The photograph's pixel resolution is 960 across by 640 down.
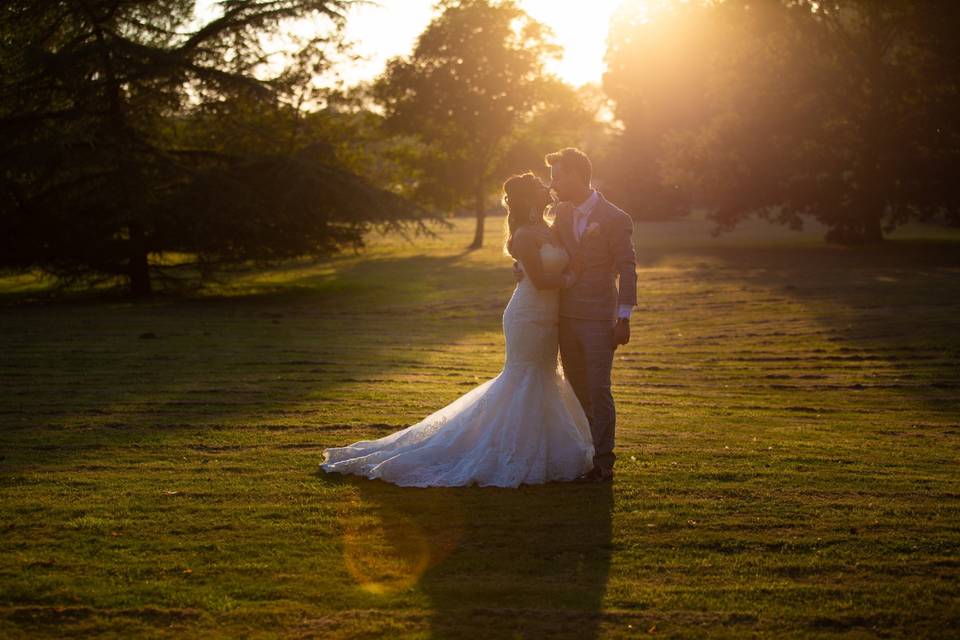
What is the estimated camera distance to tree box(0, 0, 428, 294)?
78.7ft

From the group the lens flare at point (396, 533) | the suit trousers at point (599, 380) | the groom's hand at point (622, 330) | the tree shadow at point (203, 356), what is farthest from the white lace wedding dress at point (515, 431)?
the tree shadow at point (203, 356)

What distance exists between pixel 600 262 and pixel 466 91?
149ft

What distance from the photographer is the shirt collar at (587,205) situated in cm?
742

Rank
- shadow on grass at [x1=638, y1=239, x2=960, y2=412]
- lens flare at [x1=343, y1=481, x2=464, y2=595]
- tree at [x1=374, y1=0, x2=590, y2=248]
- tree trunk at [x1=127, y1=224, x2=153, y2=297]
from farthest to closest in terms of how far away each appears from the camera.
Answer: tree at [x1=374, y1=0, x2=590, y2=248] < tree trunk at [x1=127, y1=224, x2=153, y2=297] < shadow on grass at [x1=638, y1=239, x2=960, y2=412] < lens flare at [x1=343, y1=481, x2=464, y2=595]

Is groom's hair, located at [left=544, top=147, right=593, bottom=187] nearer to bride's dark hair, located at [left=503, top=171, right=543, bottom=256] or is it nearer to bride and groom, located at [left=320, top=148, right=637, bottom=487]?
bride and groom, located at [left=320, top=148, right=637, bottom=487]

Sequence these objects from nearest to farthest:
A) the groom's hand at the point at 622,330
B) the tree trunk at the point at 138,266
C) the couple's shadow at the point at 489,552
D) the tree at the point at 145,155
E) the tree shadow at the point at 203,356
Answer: the couple's shadow at the point at 489,552
the groom's hand at the point at 622,330
the tree shadow at the point at 203,356
the tree at the point at 145,155
the tree trunk at the point at 138,266

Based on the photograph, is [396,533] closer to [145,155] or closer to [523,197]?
[523,197]

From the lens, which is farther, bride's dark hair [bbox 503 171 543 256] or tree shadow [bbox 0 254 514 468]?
tree shadow [bbox 0 254 514 468]

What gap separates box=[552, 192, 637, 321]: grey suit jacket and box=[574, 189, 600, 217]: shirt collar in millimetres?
37

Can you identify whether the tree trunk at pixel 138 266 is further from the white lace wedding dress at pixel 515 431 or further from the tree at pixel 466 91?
the tree at pixel 466 91

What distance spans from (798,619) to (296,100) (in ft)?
88.9

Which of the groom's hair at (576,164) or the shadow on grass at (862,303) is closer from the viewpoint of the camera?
the groom's hair at (576,164)

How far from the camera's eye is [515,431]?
745 cm

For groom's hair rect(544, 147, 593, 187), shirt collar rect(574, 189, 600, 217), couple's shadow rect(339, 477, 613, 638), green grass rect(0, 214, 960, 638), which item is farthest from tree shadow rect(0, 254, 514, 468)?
groom's hair rect(544, 147, 593, 187)
